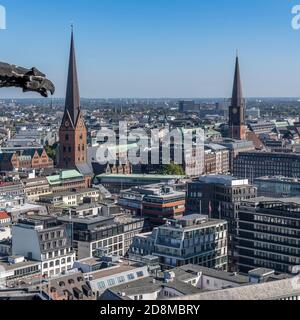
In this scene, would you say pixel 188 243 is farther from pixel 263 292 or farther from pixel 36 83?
pixel 36 83

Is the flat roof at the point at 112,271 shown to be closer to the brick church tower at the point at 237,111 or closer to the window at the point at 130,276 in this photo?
the window at the point at 130,276

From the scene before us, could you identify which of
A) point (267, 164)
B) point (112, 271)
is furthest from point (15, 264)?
point (267, 164)

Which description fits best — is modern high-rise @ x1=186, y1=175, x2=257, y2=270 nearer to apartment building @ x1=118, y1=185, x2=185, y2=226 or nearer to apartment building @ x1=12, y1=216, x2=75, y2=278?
apartment building @ x1=118, y1=185, x2=185, y2=226

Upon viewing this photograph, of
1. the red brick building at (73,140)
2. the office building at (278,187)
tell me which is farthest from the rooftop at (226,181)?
the red brick building at (73,140)

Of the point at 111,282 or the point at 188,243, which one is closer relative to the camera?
the point at 111,282

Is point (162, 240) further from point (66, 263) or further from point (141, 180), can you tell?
point (141, 180)
